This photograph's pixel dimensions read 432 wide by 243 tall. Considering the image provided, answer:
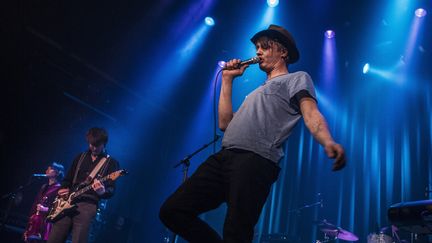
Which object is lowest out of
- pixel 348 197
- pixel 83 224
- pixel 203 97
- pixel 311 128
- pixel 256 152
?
pixel 83 224

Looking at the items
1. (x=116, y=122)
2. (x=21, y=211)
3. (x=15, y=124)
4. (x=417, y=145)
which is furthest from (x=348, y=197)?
(x=15, y=124)

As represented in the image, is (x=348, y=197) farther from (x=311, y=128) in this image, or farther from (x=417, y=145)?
(x=311, y=128)

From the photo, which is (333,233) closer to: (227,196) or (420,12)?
(420,12)

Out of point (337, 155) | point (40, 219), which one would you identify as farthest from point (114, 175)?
point (337, 155)

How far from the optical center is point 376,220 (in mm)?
8188

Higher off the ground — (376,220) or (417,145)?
(417,145)

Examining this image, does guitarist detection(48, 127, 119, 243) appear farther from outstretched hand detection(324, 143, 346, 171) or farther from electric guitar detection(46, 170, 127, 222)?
outstretched hand detection(324, 143, 346, 171)

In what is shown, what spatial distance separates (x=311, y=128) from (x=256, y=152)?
0.30 meters

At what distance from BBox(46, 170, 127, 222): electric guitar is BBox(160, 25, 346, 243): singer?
2.92 meters

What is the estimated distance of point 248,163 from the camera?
5.86 feet

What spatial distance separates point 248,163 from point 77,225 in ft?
10.5

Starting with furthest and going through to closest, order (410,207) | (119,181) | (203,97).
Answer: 1. (203,97)
2. (119,181)
3. (410,207)

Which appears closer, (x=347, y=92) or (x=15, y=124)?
(x=15, y=124)

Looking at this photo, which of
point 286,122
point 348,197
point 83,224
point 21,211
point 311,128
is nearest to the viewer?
point 311,128
